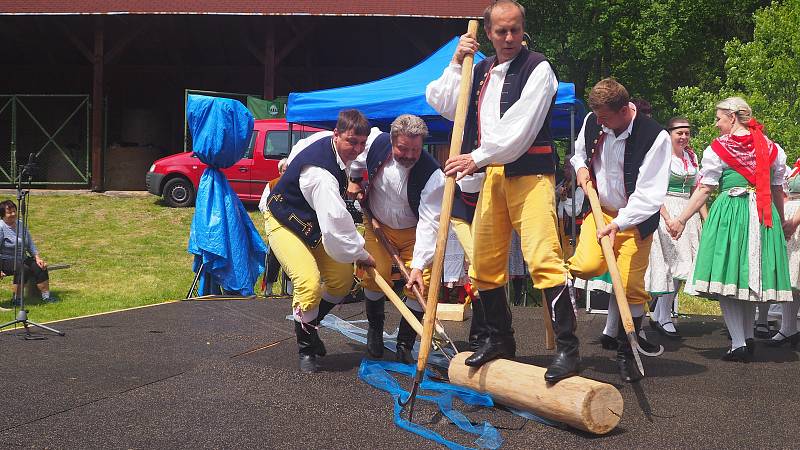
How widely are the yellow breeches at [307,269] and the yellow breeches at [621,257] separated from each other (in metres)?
1.41

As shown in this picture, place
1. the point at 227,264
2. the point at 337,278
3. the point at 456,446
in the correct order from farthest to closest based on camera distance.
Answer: the point at 227,264
the point at 337,278
the point at 456,446

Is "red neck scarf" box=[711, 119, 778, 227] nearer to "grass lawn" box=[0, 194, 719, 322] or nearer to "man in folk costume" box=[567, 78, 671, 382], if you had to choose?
"man in folk costume" box=[567, 78, 671, 382]

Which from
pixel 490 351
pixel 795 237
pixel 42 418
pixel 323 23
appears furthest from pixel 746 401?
pixel 323 23

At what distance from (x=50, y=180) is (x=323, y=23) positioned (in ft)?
22.1

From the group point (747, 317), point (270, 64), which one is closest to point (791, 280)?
point (747, 317)

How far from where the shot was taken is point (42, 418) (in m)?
3.88

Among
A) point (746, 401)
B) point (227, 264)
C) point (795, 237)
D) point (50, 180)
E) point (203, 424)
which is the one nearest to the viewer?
point (203, 424)

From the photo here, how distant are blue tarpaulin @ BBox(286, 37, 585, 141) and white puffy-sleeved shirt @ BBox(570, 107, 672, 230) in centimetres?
326

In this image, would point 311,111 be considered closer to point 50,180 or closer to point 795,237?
point 795,237

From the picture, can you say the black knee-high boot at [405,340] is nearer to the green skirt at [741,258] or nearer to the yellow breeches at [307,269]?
the yellow breeches at [307,269]

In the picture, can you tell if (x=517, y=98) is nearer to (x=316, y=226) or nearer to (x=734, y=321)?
(x=316, y=226)

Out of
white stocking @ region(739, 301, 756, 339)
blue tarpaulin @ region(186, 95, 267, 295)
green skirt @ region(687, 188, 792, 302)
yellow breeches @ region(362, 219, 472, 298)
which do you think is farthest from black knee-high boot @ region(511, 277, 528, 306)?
yellow breeches @ region(362, 219, 472, 298)

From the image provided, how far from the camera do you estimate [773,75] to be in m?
11.3

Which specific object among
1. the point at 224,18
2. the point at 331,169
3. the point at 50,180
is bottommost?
the point at 50,180
